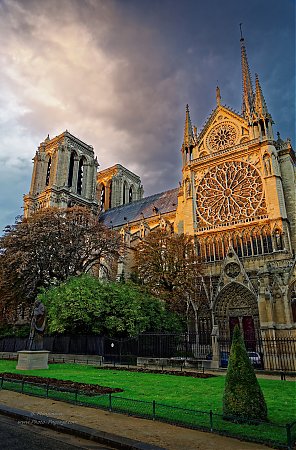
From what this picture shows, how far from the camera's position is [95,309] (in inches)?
847

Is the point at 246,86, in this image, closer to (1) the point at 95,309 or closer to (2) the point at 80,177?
(2) the point at 80,177

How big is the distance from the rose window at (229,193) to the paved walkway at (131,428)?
26723 mm

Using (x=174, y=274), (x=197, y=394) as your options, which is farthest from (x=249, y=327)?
(x=197, y=394)

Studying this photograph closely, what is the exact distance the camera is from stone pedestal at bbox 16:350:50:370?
51.0ft

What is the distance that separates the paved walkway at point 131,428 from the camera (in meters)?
5.04

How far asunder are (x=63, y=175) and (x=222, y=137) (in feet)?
93.3

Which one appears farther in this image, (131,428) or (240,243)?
(240,243)

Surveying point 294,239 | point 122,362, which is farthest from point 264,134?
point 122,362

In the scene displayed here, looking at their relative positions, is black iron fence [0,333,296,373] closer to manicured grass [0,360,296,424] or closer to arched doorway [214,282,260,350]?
arched doorway [214,282,260,350]

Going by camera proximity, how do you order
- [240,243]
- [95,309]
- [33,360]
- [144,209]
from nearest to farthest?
[33,360]
[95,309]
[240,243]
[144,209]

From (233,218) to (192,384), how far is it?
75.1 feet

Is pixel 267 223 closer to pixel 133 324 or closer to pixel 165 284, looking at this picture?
pixel 165 284

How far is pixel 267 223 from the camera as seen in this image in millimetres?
29672

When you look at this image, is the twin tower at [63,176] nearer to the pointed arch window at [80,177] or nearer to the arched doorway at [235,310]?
the pointed arch window at [80,177]
